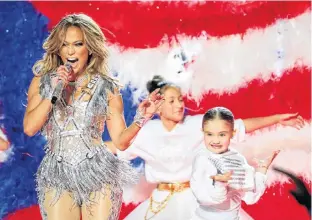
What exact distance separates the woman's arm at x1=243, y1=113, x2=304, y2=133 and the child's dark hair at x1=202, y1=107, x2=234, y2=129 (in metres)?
0.05

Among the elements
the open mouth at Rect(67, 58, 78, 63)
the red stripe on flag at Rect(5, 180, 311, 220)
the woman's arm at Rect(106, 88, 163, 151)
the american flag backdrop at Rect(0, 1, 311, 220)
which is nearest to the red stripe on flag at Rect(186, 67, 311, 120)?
the american flag backdrop at Rect(0, 1, 311, 220)

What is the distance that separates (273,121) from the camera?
1851mm

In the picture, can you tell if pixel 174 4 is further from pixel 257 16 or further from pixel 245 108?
pixel 245 108

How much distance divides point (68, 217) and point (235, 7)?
2.90 ft

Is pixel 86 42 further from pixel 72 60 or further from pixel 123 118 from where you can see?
pixel 123 118

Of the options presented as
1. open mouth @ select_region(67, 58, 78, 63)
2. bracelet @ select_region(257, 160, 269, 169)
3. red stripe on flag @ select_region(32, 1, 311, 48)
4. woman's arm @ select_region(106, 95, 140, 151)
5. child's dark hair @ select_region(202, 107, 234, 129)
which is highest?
red stripe on flag @ select_region(32, 1, 311, 48)

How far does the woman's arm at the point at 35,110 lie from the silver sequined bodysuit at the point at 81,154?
0.02m

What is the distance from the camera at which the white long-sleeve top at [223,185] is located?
5.89 feet

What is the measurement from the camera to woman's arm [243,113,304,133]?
185 cm

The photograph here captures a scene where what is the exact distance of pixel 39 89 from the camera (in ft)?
5.88

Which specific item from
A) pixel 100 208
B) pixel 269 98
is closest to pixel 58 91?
pixel 100 208

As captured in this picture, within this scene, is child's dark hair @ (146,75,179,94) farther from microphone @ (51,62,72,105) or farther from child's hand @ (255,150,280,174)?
child's hand @ (255,150,280,174)

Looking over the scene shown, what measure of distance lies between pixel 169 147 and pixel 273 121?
0.36 m

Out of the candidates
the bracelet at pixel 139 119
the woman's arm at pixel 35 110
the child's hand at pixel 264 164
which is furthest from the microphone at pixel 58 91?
the child's hand at pixel 264 164
